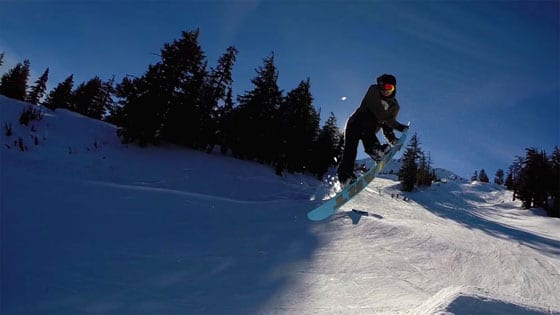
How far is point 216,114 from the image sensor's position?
27797mm

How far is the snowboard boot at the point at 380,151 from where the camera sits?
7.85 m

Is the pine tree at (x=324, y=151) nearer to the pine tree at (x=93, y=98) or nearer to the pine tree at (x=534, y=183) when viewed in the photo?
the pine tree at (x=534, y=183)

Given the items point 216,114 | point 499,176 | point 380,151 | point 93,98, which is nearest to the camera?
point 380,151

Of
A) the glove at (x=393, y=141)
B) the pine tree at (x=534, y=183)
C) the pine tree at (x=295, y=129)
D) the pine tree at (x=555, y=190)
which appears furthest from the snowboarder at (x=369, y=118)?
the pine tree at (x=534, y=183)

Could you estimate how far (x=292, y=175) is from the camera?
2919 centimetres

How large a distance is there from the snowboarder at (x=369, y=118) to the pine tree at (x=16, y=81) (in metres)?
60.2

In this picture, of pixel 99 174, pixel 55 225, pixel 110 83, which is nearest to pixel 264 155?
pixel 99 174

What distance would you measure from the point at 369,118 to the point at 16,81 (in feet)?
209

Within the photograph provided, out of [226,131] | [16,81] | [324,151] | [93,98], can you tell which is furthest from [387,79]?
[16,81]

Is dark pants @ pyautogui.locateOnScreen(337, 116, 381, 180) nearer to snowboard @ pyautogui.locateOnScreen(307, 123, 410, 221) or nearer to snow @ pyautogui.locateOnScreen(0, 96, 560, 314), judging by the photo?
snowboard @ pyautogui.locateOnScreen(307, 123, 410, 221)

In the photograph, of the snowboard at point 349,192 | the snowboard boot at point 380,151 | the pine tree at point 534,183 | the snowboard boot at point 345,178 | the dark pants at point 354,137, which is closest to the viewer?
the dark pants at point 354,137

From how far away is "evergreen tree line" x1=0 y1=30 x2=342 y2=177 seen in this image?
78.1 ft

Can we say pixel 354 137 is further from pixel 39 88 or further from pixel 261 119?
pixel 39 88

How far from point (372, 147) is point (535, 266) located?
6752 millimetres
